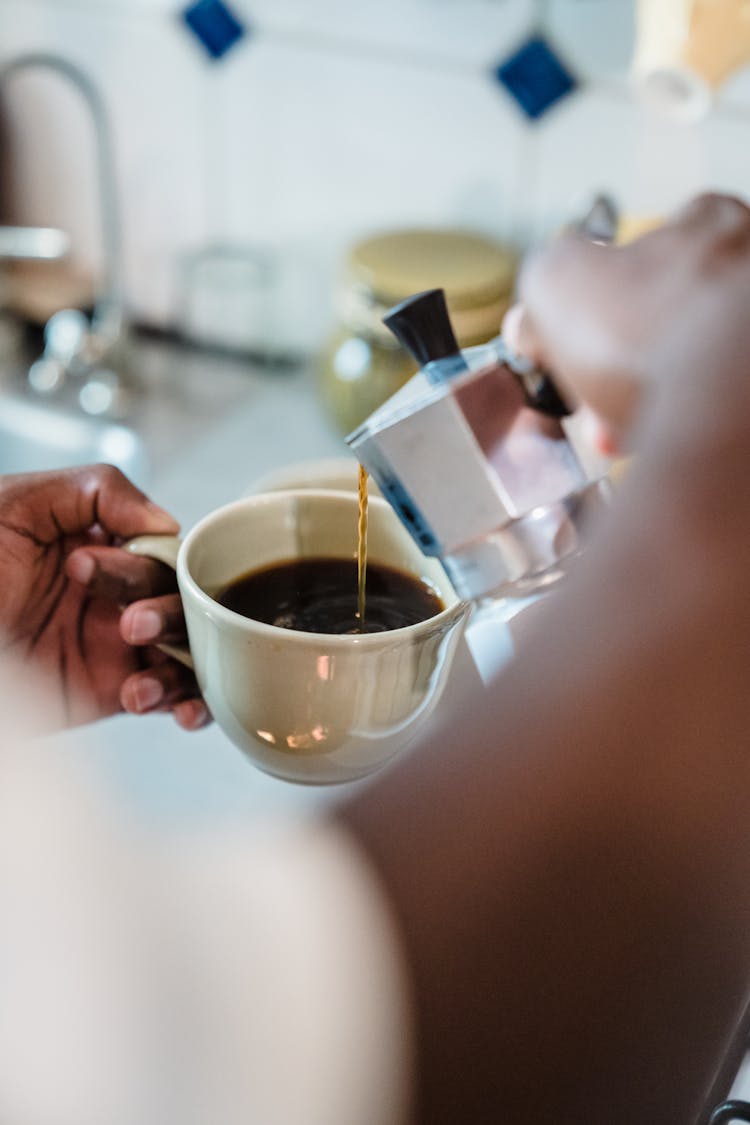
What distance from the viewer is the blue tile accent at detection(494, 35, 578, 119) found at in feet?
2.99

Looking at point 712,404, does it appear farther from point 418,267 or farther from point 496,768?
point 418,267

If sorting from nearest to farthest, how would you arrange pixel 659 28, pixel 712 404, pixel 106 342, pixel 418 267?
pixel 712 404, pixel 659 28, pixel 418 267, pixel 106 342

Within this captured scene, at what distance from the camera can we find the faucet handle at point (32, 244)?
3.45ft

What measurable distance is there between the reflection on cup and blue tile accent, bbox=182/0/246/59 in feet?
1.19

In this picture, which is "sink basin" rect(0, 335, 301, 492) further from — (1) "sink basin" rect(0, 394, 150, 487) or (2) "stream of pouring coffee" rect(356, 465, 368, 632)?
(2) "stream of pouring coffee" rect(356, 465, 368, 632)

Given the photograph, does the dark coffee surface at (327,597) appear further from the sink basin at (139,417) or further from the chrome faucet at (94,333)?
the chrome faucet at (94,333)

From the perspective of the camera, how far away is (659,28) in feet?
2.65

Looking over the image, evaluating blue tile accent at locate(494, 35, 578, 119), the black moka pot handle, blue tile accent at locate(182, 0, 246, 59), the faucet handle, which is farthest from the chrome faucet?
the black moka pot handle

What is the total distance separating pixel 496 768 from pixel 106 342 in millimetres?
839

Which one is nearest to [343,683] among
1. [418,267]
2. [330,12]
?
[418,267]

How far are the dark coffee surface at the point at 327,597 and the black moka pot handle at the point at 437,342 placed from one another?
134mm

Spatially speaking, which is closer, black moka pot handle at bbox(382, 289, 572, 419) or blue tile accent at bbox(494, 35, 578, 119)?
black moka pot handle at bbox(382, 289, 572, 419)

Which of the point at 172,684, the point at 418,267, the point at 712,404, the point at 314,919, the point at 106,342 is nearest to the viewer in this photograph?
the point at 712,404

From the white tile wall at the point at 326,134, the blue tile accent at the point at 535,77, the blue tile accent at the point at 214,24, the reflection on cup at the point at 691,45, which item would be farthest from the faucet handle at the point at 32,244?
the reflection on cup at the point at 691,45
